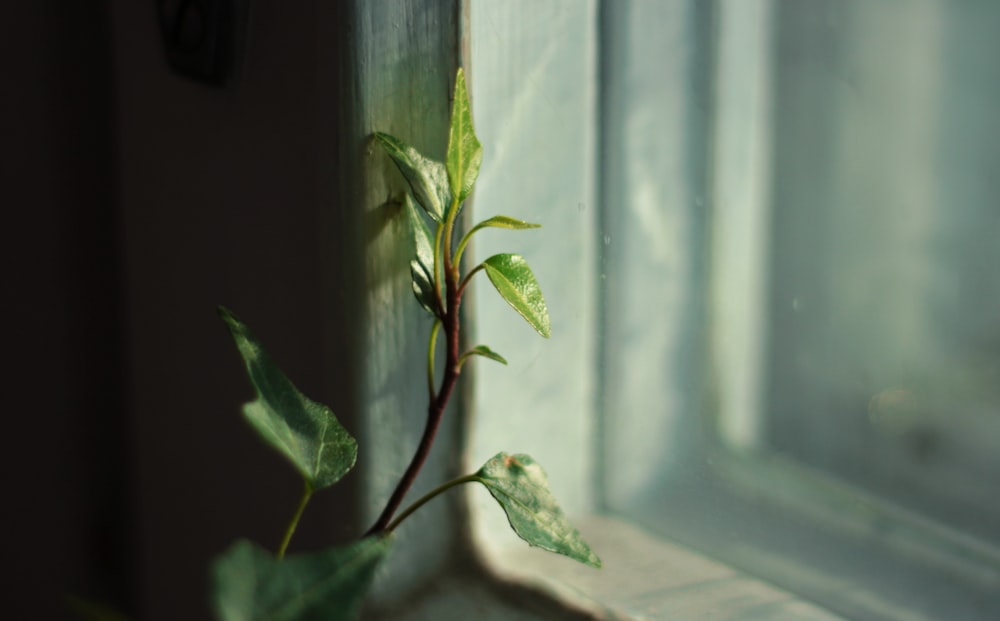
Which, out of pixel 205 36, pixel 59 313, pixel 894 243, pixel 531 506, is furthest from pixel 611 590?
pixel 59 313

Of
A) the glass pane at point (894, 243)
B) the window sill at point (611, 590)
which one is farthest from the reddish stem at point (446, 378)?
the glass pane at point (894, 243)

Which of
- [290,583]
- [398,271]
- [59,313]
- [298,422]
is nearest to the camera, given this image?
[290,583]

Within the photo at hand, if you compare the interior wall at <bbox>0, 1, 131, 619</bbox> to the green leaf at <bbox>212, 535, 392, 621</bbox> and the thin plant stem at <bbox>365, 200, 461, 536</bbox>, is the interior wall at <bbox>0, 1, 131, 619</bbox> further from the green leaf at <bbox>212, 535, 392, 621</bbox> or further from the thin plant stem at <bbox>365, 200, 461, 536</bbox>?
the green leaf at <bbox>212, 535, 392, 621</bbox>

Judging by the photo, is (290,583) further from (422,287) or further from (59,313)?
(59,313)

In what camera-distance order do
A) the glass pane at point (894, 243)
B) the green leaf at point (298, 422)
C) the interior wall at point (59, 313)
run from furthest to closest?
1. the interior wall at point (59, 313)
2. the glass pane at point (894, 243)
3. the green leaf at point (298, 422)

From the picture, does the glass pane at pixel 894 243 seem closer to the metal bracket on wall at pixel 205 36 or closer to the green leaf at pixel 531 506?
the green leaf at pixel 531 506

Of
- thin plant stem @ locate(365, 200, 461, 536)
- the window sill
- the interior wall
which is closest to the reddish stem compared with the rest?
thin plant stem @ locate(365, 200, 461, 536)

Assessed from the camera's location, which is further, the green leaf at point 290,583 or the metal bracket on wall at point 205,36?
the metal bracket on wall at point 205,36
